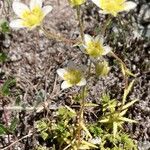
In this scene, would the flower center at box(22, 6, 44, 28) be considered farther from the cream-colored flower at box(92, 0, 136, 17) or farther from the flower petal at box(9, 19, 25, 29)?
the cream-colored flower at box(92, 0, 136, 17)

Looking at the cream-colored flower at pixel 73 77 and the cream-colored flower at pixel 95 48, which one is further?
the cream-colored flower at pixel 73 77

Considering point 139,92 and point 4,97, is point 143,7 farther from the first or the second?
point 4,97

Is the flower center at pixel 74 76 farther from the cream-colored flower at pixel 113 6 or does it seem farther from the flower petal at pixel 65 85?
the cream-colored flower at pixel 113 6

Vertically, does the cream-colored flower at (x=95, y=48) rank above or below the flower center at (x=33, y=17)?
below

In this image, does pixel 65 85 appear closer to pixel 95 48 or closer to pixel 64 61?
pixel 95 48

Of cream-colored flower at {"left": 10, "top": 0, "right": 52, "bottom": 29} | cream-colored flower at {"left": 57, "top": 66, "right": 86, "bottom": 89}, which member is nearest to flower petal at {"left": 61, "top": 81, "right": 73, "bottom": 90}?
cream-colored flower at {"left": 57, "top": 66, "right": 86, "bottom": 89}

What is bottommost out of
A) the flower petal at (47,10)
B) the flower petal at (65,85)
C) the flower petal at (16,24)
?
the flower petal at (65,85)

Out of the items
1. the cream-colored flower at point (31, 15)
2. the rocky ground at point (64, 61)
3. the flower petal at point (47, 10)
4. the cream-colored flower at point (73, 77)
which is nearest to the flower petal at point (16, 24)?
the cream-colored flower at point (31, 15)
